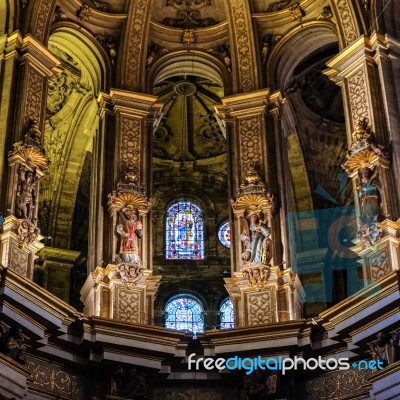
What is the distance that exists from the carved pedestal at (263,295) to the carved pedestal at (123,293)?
5.61ft

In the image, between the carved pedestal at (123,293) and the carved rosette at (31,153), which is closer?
the carved rosette at (31,153)

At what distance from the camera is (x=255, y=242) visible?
2286 cm

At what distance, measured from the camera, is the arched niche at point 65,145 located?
28.8 m

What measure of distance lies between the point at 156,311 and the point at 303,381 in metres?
9.02

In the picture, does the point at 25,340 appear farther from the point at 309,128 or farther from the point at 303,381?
the point at 309,128

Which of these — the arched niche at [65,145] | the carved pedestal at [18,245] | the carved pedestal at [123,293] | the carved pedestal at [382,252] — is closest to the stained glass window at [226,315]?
the arched niche at [65,145]

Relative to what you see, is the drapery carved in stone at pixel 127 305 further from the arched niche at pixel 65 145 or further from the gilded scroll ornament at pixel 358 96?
the arched niche at pixel 65 145

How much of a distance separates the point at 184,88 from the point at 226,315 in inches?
250

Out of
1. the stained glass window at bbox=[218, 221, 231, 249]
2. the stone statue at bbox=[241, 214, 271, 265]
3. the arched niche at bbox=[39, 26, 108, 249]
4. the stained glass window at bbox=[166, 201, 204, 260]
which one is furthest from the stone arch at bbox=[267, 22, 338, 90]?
the stained glass window at bbox=[166, 201, 204, 260]

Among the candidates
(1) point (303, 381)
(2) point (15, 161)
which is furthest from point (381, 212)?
(2) point (15, 161)

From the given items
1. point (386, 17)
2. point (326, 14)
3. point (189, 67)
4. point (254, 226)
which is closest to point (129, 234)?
point (254, 226)

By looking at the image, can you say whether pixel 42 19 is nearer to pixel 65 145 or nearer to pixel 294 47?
pixel 294 47

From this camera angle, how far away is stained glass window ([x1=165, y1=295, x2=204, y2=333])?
2942cm

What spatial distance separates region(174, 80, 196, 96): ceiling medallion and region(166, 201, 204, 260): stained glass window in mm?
3172
